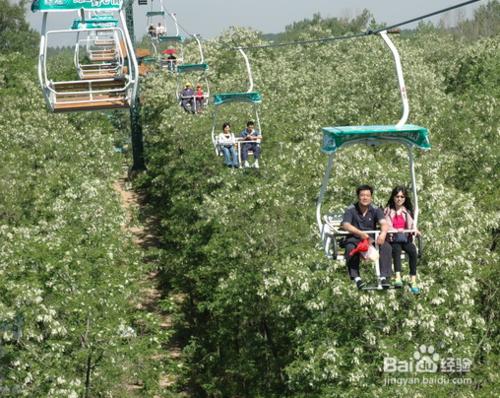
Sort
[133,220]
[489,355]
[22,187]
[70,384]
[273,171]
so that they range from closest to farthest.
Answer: [70,384] → [489,355] → [273,171] → [22,187] → [133,220]

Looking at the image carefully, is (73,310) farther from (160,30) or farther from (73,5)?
(160,30)

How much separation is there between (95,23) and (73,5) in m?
1.30

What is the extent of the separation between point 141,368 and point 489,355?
8.81 meters

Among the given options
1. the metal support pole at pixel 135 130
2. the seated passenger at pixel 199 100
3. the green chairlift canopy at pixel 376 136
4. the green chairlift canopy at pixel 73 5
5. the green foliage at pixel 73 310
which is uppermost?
the metal support pole at pixel 135 130

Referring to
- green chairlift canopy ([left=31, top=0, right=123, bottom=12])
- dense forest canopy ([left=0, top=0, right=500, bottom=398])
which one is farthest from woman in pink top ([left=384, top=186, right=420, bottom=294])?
green chairlift canopy ([left=31, top=0, right=123, bottom=12])

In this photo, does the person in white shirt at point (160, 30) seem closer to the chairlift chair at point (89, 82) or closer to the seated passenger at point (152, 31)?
the seated passenger at point (152, 31)

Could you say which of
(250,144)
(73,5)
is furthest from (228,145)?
(73,5)

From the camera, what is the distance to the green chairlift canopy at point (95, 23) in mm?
17505

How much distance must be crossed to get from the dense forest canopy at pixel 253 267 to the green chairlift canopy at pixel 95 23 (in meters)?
5.76

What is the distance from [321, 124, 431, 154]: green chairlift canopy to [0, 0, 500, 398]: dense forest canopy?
608 centimetres

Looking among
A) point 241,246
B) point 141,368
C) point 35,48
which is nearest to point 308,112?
point 241,246

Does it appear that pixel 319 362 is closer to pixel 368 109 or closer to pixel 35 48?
pixel 368 109

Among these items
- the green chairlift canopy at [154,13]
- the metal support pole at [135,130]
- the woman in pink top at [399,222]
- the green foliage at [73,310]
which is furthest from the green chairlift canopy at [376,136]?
the metal support pole at [135,130]

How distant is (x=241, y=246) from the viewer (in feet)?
80.8
